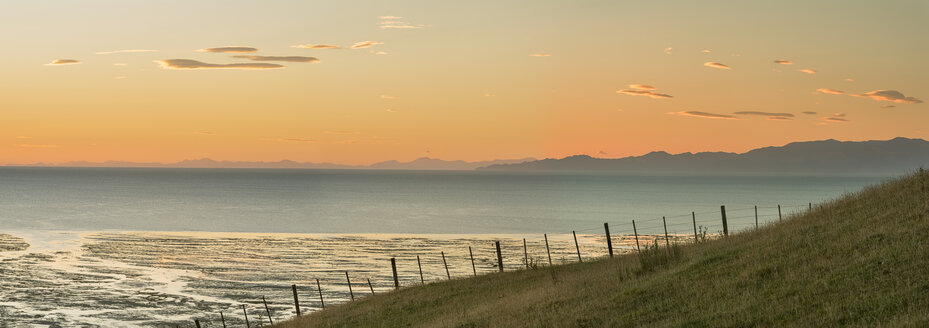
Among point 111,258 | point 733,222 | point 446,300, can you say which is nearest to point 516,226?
point 733,222

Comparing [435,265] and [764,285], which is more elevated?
[764,285]

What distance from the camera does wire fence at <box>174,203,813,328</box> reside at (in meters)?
43.7

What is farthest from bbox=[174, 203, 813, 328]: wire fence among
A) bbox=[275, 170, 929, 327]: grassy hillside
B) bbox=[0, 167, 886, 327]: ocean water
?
bbox=[275, 170, 929, 327]: grassy hillside

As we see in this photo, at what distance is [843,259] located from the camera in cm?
1970

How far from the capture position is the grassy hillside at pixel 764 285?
16.5 metres

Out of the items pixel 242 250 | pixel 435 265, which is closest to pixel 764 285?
pixel 435 265

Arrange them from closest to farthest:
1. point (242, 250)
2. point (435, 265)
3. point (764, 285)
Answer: point (764, 285), point (435, 265), point (242, 250)

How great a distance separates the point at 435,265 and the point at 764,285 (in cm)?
4787

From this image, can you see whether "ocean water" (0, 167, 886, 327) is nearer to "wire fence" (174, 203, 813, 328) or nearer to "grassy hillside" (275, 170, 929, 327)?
"wire fence" (174, 203, 813, 328)

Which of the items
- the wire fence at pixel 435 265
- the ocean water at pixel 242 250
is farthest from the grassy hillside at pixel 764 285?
the ocean water at pixel 242 250

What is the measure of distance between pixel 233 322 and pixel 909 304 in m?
35.7

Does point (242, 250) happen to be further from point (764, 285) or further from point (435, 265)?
point (764, 285)

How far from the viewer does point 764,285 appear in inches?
758

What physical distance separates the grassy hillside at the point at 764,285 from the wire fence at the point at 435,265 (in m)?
3.67
